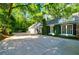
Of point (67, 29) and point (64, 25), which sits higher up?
point (64, 25)

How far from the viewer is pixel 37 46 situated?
199 inches

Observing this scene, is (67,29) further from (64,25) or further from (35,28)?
(35,28)

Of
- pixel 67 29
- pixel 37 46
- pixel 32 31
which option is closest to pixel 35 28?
pixel 32 31

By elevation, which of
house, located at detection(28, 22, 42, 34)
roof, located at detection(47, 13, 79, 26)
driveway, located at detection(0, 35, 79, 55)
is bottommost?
driveway, located at detection(0, 35, 79, 55)

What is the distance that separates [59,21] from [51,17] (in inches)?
11.2

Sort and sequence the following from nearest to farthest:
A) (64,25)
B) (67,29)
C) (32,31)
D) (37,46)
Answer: (37,46) < (32,31) < (64,25) < (67,29)

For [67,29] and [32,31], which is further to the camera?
[67,29]

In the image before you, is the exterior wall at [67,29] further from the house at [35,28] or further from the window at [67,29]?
the house at [35,28]

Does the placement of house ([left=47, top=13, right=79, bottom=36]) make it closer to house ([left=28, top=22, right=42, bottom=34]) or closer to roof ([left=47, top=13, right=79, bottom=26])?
roof ([left=47, top=13, right=79, bottom=26])

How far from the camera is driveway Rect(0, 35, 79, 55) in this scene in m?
4.92

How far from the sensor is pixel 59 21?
548 centimetres

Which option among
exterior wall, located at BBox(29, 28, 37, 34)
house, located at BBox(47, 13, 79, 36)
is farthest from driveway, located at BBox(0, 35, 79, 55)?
house, located at BBox(47, 13, 79, 36)

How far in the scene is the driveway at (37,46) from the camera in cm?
492
